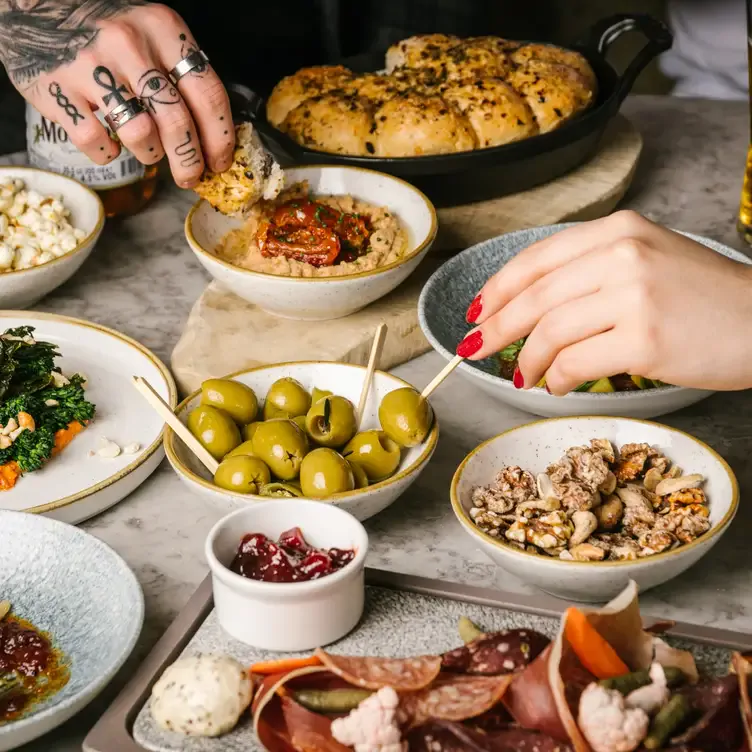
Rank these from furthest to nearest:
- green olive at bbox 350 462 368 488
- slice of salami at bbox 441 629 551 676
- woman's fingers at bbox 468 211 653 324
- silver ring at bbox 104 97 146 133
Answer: silver ring at bbox 104 97 146 133 → green olive at bbox 350 462 368 488 → woman's fingers at bbox 468 211 653 324 → slice of salami at bbox 441 629 551 676

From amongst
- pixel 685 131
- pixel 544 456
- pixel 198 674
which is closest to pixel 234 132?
pixel 544 456

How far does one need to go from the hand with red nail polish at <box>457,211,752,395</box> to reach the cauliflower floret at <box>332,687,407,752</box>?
0.46 meters

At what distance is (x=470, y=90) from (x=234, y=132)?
559 millimetres

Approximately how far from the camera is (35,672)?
3.65 ft

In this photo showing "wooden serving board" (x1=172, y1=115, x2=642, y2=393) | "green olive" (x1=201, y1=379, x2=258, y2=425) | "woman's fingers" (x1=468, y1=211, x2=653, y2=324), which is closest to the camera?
"woman's fingers" (x1=468, y1=211, x2=653, y2=324)

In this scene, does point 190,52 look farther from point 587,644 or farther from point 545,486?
point 587,644

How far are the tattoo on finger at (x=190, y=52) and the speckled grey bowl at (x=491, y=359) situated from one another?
48 centimetres

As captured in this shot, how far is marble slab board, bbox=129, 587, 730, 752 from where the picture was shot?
1091 mm

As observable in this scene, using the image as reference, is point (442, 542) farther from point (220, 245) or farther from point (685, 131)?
point (685, 131)

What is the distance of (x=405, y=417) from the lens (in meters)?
1.35

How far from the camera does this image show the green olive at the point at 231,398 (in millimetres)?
1417

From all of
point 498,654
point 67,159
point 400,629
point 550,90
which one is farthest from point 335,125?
point 498,654

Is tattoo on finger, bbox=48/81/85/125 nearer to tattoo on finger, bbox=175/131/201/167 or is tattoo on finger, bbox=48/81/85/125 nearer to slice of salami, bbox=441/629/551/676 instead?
tattoo on finger, bbox=175/131/201/167

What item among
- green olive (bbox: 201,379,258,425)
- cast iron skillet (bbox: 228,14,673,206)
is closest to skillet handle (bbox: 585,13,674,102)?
cast iron skillet (bbox: 228,14,673,206)
